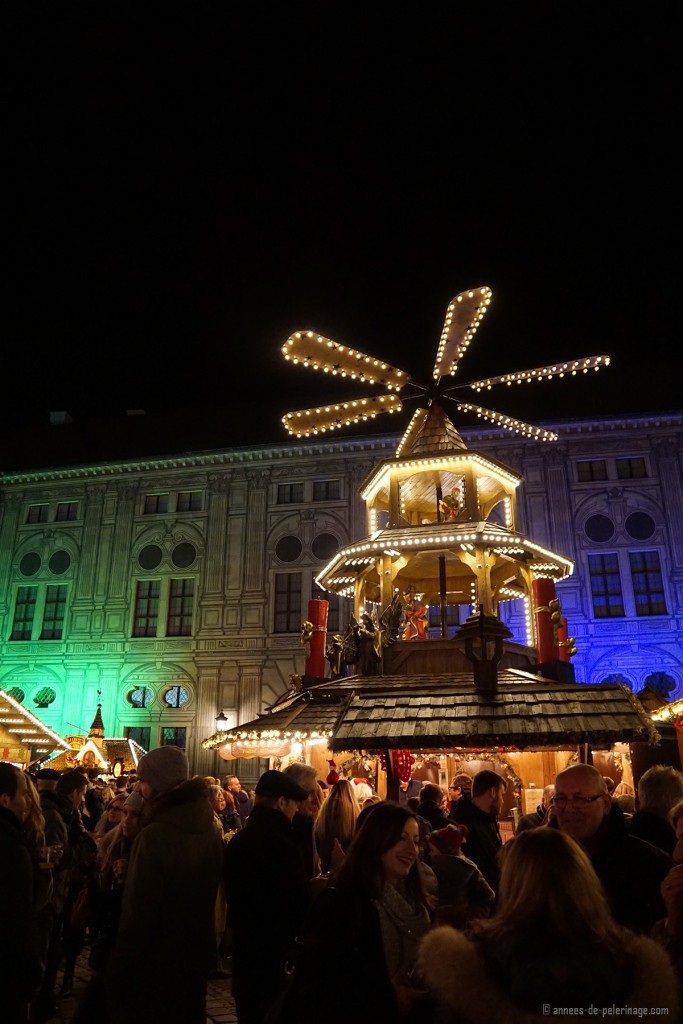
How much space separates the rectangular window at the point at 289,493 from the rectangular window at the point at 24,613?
11.8 m

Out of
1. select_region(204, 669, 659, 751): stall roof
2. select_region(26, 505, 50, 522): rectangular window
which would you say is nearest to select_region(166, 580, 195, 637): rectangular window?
select_region(26, 505, 50, 522): rectangular window

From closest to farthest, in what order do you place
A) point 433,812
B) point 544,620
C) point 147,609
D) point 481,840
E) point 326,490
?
1. point 481,840
2. point 433,812
3. point 544,620
4. point 326,490
5. point 147,609

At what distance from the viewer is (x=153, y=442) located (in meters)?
32.6

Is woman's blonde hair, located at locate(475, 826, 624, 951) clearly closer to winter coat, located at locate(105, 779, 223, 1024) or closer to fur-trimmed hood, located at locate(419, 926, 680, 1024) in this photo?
fur-trimmed hood, located at locate(419, 926, 680, 1024)

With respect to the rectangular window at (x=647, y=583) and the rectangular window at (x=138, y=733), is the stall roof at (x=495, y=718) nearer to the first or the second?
the rectangular window at (x=647, y=583)

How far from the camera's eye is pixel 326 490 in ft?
94.1

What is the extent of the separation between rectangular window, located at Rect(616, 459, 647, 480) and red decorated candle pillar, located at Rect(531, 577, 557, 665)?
1682 centimetres

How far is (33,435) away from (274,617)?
16.6 meters

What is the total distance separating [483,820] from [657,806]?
1.32 metres

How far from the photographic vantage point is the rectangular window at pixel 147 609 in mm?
28656

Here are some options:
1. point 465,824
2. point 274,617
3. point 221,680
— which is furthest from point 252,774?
point 465,824

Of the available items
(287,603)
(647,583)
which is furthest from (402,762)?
(647,583)

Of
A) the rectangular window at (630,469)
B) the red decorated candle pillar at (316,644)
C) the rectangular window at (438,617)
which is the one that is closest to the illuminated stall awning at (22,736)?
the red decorated candle pillar at (316,644)

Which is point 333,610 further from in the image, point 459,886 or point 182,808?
point 182,808
